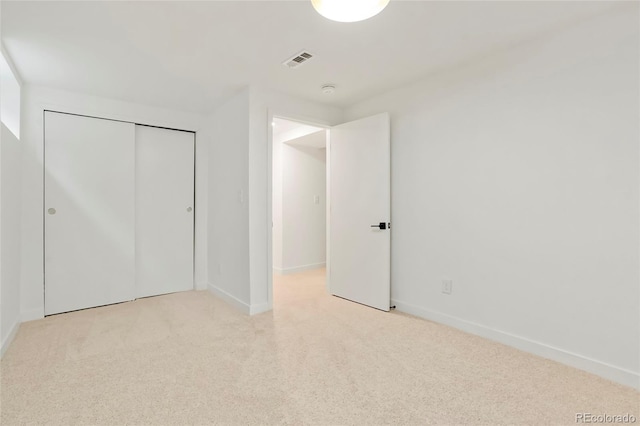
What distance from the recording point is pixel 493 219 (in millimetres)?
2537

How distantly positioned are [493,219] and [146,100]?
3.71 meters

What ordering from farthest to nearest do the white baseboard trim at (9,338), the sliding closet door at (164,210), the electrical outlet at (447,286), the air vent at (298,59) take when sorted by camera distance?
the sliding closet door at (164,210)
the electrical outlet at (447,286)
the air vent at (298,59)
the white baseboard trim at (9,338)

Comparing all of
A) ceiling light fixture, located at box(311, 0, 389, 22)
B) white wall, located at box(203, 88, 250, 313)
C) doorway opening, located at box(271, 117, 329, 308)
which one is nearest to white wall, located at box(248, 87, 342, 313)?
white wall, located at box(203, 88, 250, 313)

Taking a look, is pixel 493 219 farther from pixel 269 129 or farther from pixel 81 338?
pixel 81 338

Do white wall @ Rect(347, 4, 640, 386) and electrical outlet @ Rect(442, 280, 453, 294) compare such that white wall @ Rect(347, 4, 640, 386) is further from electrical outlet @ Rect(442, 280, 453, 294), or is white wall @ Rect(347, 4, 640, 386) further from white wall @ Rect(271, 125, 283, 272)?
white wall @ Rect(271, 125, 283, 272)

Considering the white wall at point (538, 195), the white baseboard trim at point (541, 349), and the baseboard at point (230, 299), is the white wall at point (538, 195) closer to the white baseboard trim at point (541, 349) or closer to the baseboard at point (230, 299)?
the white baseboard trim at point (541, 349)

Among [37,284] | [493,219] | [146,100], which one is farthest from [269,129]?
[37,284]

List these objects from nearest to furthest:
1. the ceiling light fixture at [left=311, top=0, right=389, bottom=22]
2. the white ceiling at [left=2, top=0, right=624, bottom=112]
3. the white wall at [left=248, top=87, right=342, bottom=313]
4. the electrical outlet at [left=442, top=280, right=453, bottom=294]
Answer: the ceiling light fixture at [left=311, top=0, right=389, bottom=22] < the white ceiling at [left=2, top=0, right=624, bottom=112] < the electrical outlet at [left=442, top=280, right=453, bottom=294] < the white wall at [left=248, top=87, right=342, bottom=313]

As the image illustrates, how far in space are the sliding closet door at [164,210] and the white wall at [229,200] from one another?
0.96ft

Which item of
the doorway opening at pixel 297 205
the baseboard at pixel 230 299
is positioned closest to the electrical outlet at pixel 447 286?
the baseboard at pixel 230 299

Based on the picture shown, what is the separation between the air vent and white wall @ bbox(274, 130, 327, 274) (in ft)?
7.51

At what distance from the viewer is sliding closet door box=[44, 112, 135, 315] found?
126 inches

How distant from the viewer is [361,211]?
11.5 feet

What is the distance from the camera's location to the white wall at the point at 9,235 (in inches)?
93.5
